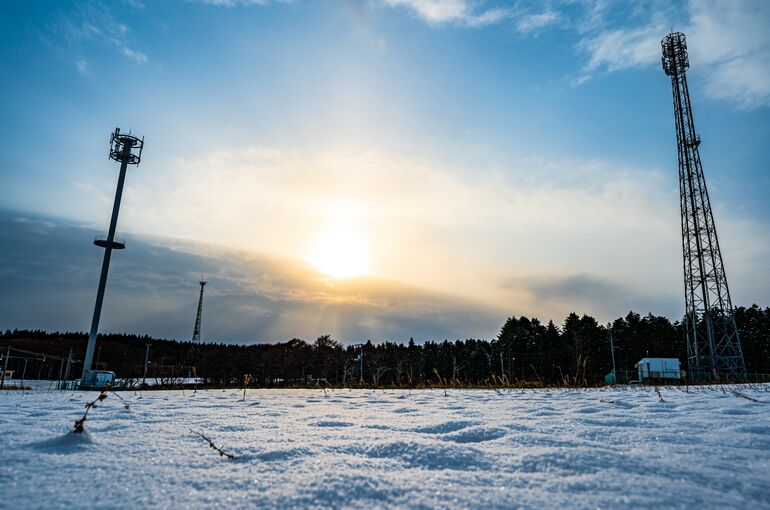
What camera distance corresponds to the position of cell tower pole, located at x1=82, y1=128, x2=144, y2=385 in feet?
95.6

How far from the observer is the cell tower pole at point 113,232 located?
29.1 metres

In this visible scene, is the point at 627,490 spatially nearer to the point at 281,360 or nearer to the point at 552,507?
the point at 552,507

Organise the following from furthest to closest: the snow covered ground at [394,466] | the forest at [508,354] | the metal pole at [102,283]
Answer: the forest at [508,354] → the metal pole at [102,283] → the snow covered ground at [394,466]

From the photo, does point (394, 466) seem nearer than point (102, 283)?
Yes

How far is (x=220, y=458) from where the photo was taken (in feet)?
6.46

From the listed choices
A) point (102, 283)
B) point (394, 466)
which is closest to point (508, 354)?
point (102, 283)

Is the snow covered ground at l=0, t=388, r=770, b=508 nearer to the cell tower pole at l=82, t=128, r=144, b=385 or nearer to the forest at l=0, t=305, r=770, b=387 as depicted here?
the cell tower pole at l=82, t=128, r=144, b=385

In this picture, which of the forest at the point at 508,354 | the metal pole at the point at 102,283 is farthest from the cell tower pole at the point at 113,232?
the forest at the point at 508,354

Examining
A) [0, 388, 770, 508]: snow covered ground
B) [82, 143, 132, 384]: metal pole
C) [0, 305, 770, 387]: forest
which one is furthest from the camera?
[0, 305, 770, 387]: forest

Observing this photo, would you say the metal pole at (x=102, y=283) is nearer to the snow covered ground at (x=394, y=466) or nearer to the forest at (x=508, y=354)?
the forest at (x=508, y=354)

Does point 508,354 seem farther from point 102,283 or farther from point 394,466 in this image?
point 394,466

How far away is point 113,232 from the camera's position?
98.6ft

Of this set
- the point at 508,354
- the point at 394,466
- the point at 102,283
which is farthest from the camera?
the point at 508,354

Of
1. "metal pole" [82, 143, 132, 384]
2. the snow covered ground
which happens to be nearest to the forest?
"metal pole" [82, 143, 132, 384]
